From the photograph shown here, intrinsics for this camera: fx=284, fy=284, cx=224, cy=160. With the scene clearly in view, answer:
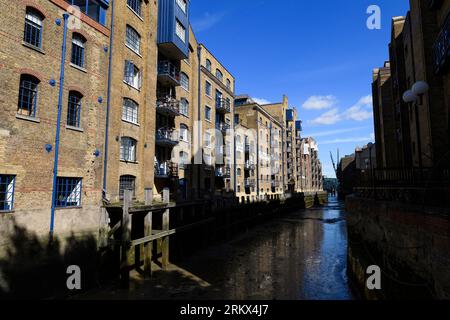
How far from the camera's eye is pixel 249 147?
127 feet

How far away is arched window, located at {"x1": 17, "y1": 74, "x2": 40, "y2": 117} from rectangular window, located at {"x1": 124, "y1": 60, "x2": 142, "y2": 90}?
5878mm

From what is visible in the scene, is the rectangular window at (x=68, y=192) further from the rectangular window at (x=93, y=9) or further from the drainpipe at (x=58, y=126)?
the rectangular window at (x=93, y=9)

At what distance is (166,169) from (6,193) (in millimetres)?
11270

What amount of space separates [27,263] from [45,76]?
7315 mm

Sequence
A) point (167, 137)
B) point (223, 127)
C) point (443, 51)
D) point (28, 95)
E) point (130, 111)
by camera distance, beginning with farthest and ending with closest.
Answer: point (223, 127), point (167, 137), point (130, 111), point (443, 51), point (28, 95)

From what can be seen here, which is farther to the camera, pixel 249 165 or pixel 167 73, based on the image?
pixel 249 165

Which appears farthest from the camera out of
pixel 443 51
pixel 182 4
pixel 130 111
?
pixel 182 4

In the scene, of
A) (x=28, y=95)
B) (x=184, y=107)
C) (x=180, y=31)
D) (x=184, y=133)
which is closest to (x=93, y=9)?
(x=28, y=95)

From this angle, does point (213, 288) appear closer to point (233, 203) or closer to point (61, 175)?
point (61, 175)

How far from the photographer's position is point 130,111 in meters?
Answer: 17.4

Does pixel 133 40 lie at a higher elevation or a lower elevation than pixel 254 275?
higher

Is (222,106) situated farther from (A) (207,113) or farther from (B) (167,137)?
(B) (167,137)

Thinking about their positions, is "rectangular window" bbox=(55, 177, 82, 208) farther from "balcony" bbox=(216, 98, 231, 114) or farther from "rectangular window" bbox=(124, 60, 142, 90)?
"balcony" bbox=(216, 98, 231, 114)

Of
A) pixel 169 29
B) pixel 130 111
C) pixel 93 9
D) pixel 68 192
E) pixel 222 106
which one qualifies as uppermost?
pixel 169 29
